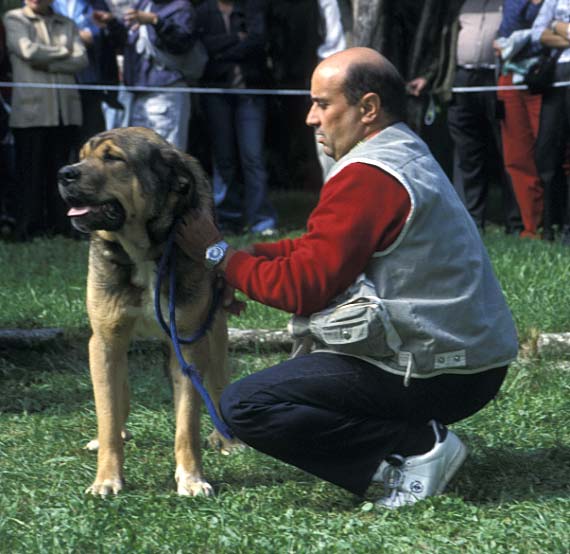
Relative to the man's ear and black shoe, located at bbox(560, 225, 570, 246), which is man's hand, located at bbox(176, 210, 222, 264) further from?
black shoe, located at bbox(560, 225, 570, 246)

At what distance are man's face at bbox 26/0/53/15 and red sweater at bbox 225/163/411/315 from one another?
247 inches

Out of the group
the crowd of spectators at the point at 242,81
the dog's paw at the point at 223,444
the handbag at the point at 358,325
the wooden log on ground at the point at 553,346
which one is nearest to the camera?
the handbag at the point at 358,325

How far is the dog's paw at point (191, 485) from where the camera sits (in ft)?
14.1

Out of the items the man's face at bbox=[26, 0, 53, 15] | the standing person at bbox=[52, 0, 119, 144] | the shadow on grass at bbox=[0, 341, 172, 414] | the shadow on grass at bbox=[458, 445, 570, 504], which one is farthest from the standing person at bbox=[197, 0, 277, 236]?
the shadow on grass at bbox=[458, 445, 570, 504]

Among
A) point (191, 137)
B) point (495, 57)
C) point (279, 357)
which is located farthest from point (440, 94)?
point (279, 357)

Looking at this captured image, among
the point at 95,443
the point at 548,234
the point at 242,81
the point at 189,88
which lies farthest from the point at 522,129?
the point at 95,443

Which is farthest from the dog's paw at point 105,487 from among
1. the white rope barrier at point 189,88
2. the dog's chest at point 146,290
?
the white rope barrier at point 189,88

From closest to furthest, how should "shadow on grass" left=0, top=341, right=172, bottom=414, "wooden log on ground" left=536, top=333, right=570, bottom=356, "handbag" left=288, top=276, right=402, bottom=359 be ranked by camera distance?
"handbag" left=288, top=276, right=402, bottom=359, "shadow on grass" left=0, top=341, right=172, bottom=414, "wooden log on ground" left=536, top=333, right=570, bottom=356

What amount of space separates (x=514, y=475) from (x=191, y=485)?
1.25 meters

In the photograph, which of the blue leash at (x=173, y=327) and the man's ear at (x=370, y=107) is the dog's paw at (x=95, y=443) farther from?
the man's ear at (x=370, y=107)

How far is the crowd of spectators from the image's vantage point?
9594mm

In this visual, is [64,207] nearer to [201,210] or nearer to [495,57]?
[495,57]

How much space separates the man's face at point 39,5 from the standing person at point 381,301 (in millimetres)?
5961

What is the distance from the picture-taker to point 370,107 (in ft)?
13.5
